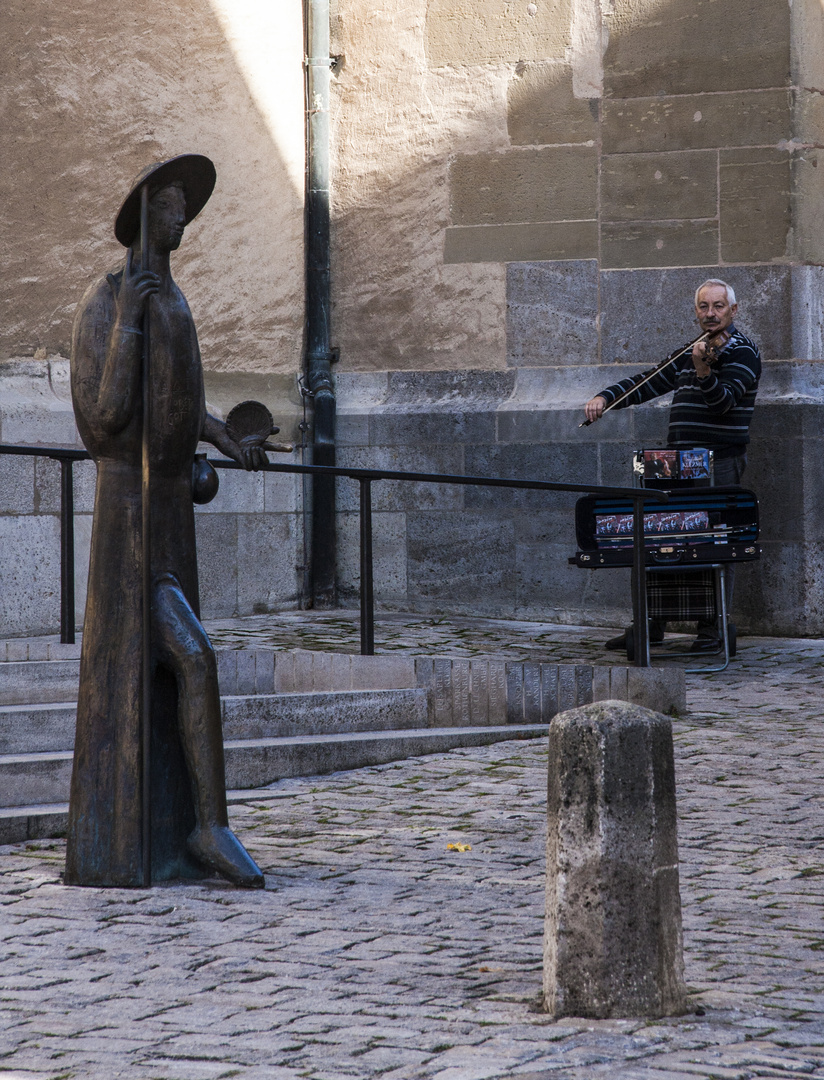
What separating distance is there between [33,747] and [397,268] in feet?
18.1

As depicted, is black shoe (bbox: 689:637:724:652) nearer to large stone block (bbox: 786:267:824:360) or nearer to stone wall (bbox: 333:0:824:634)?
stone wall (bbox: 333:0:824:634)

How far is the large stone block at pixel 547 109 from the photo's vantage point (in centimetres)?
1043

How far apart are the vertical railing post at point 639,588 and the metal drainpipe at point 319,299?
3.33 m

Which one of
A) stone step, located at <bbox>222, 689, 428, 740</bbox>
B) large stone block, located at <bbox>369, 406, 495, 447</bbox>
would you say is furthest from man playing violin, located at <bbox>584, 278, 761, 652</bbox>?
stone step, located at <bbox>222, 689, 428, 740</bbox>

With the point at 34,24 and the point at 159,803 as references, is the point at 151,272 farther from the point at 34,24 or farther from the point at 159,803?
the point at 34,24

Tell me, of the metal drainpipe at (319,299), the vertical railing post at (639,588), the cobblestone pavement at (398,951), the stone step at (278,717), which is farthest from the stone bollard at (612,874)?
the metal drainpipe at (319,299)

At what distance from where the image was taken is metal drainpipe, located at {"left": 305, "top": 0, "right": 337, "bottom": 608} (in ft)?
35.5

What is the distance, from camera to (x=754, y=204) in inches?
395

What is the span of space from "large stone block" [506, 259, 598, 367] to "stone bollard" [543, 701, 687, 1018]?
6.95m

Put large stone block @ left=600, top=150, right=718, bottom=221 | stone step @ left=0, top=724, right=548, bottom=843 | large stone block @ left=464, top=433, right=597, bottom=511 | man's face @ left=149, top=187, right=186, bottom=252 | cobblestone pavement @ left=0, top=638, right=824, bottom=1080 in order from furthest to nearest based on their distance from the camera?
large stone block @ left=464, top=433, right=597, bottom=511 → large stone block @ left=600, top=150, right=718, bottom=221 → stone step @ left=0, top=724, right=548, bottom=843 → man's face @ left=149, top=187, right=186, bottom=252 → cobblestone pavement @ left=0, top=638, right=824, bottom=1080

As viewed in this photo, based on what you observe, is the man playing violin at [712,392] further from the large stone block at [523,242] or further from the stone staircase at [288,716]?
the stone staircase at [288,716]

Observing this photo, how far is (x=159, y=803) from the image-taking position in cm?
480

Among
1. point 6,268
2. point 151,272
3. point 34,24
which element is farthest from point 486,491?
point 151,272

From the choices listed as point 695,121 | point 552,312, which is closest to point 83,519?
point 552,312
